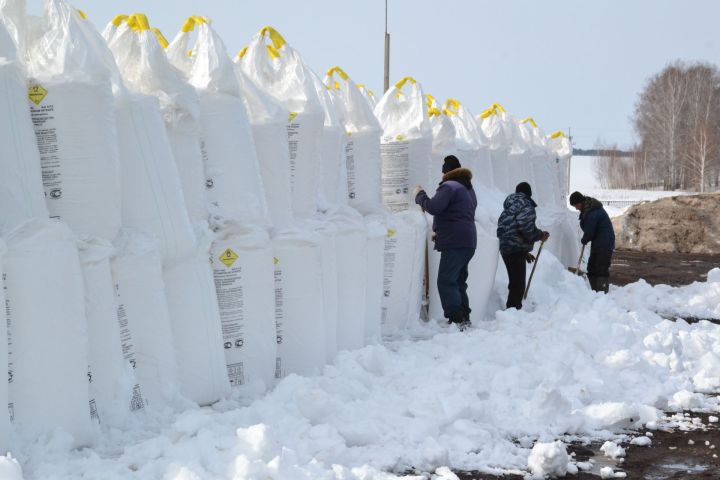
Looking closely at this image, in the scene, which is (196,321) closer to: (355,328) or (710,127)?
(355,328)

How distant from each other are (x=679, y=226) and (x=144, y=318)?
1463cm

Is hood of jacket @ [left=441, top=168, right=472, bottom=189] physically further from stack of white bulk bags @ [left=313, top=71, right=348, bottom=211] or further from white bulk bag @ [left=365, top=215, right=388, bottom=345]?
stack of white bulk bags @ [left=313, top=71, right=348, bottom=211]

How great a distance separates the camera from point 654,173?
51500 mm

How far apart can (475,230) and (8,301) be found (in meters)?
4.39

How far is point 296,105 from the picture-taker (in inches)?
218

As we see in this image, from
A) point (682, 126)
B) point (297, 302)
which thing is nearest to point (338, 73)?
point (297, 302)

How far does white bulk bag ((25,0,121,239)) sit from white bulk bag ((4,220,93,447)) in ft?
0.96

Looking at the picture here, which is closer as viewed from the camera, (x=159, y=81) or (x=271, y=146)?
(x=159, y=81)

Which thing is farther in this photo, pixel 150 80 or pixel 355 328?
pixel 355 328

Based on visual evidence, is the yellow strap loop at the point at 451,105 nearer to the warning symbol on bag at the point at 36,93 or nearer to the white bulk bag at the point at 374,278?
the white bulk bag at the point at 374,278

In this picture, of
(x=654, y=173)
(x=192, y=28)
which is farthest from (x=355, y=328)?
(x=654, y=173)

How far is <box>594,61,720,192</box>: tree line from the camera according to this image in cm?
4441

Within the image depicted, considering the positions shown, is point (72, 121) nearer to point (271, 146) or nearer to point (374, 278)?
point (271, 146)

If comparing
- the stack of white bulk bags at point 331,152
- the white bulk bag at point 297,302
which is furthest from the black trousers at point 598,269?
the white bulk bag at point 297,302
